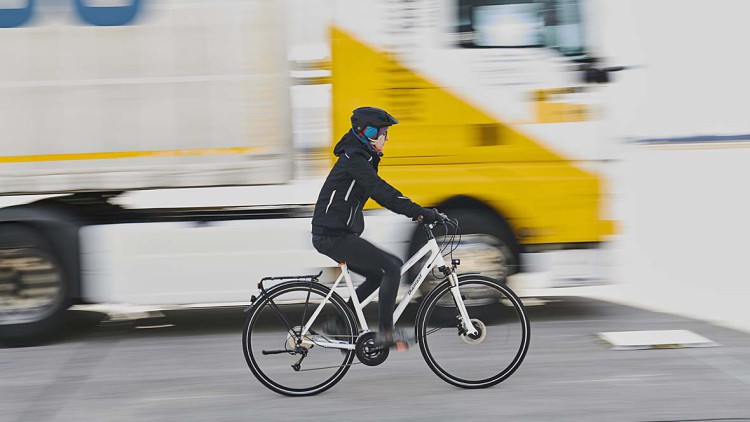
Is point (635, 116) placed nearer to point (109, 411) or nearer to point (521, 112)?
point (521, 112)

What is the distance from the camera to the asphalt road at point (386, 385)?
584 centimetres

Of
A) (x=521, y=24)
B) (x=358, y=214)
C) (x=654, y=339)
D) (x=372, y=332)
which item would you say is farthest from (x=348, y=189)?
(x=654, y=339)

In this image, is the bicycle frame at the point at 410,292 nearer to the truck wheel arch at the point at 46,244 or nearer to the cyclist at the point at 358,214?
the cyclist at the point at 358,214

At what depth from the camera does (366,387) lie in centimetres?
636

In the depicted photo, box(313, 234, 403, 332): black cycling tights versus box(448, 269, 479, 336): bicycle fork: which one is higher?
box(313, 234, 403, 332): black cycling tights

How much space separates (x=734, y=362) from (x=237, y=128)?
369 centimetres

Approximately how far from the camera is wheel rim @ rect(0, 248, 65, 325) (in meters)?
7.77

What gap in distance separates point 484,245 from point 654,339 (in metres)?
1.37

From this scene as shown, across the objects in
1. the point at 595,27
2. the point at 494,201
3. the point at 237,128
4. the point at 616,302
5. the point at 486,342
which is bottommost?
the point at 616,302

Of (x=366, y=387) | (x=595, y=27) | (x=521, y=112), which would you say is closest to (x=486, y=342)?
(x=366, y=387)

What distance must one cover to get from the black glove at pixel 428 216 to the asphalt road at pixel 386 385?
1012 mm

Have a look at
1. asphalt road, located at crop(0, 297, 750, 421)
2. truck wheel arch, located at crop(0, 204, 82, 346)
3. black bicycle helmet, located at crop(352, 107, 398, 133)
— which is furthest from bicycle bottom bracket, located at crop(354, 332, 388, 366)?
truck wheel arch, located at crop(0, 204, 82, 346)

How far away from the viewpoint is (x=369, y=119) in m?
5.90

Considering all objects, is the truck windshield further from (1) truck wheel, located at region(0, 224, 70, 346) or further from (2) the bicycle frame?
(1) truck wheel, located at region(0, 224, 70, 346)
